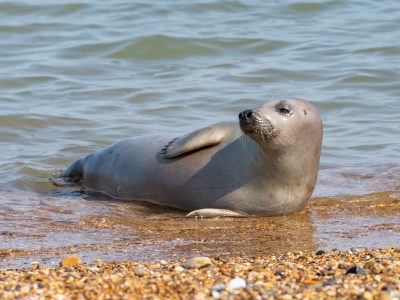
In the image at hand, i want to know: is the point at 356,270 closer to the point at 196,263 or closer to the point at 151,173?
the point at 196,263

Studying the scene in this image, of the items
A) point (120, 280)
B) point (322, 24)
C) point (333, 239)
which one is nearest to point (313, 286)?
point (120, 280)

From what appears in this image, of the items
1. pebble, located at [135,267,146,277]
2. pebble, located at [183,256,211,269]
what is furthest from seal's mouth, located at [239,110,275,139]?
pebble, located at [135,267,146,277]

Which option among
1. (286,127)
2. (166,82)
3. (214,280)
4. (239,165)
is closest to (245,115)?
(286,127)

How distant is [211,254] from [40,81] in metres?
7.16

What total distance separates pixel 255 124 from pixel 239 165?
671 millimetres

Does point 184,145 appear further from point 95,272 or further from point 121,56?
point 121,56

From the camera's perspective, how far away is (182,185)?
7441mm

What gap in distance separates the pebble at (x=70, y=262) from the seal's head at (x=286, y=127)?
187 centimetres

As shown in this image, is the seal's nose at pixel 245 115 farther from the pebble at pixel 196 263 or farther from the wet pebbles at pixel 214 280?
the pebble at pixel 196 263

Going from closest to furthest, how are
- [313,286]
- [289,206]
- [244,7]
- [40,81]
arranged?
[313,286]
[289,206]
[40,81]
[244,7]

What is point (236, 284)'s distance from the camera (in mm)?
4398

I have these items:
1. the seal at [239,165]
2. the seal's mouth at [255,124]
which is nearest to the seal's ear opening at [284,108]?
Result: the seal at [239,165]

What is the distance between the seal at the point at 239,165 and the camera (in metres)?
6.98

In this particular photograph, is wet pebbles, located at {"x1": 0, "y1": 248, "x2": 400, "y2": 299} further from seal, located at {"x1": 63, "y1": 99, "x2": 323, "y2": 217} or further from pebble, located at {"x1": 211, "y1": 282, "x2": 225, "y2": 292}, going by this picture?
seal, located at {"x1": 63, "y1": 99, "x2": 323, "y2": 217}
